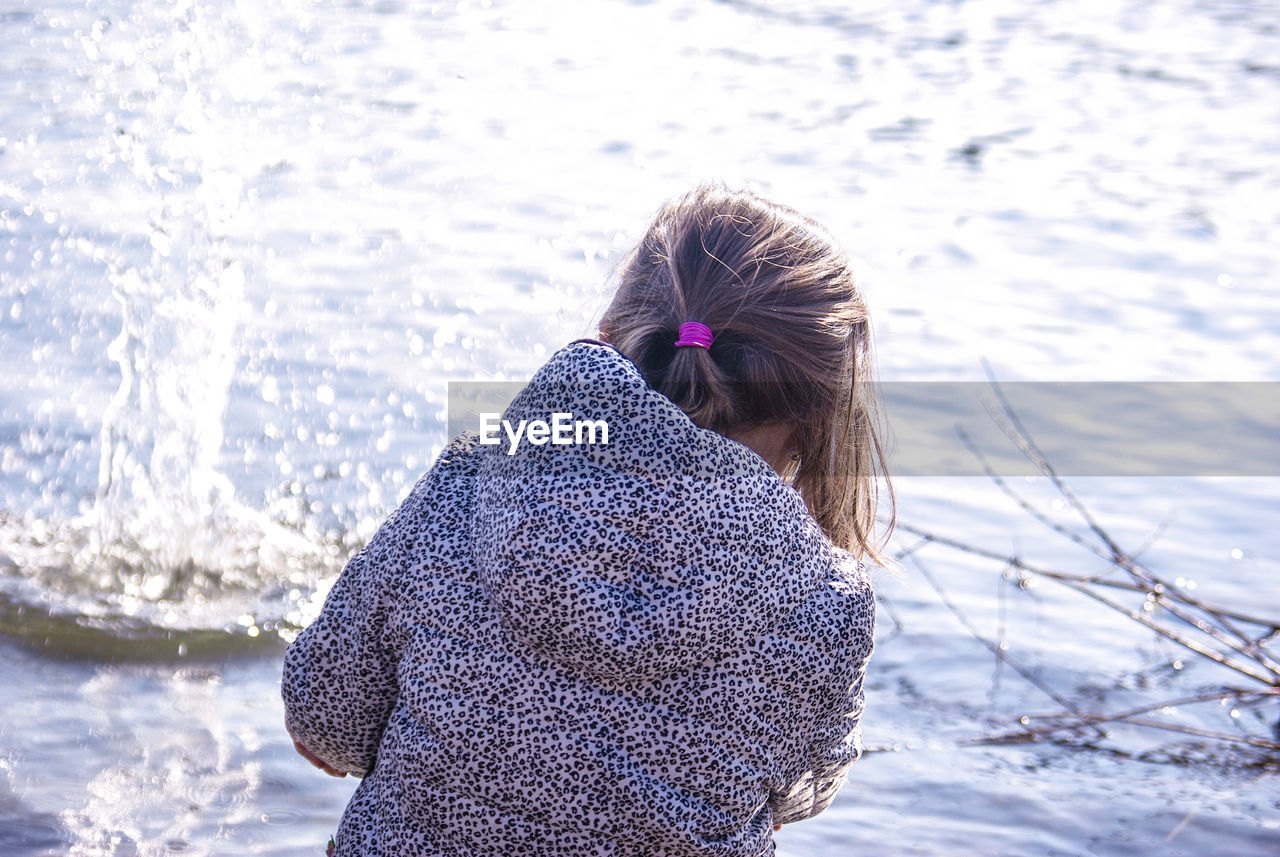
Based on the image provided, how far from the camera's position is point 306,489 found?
433cm

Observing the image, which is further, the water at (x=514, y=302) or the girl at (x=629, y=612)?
the water at (x=514, y=302)

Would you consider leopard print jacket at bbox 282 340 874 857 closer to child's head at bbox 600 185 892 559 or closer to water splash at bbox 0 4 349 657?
child's head at bbox 600 185 892 559

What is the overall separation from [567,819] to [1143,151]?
25.2ft

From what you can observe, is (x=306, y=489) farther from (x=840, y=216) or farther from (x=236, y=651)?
(x=840, y=216)

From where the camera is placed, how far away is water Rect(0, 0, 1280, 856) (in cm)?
294

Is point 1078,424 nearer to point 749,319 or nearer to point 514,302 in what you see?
point 514,302

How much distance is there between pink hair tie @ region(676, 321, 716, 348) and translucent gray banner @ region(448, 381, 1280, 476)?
303cm

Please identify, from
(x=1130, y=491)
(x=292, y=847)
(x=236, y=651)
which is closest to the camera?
(x=292, y=847)

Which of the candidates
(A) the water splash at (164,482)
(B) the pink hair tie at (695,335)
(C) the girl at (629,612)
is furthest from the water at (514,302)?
(B) the pink hair tie at (695,335)

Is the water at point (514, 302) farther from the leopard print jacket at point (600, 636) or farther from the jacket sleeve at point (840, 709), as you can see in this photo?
the leopard print jacket at point (600, 636)

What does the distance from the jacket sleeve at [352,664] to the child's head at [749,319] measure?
0.36m

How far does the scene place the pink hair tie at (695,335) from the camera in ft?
4.87

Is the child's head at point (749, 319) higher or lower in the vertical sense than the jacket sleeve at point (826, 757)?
higher

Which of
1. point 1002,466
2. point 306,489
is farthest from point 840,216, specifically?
point 306,489
